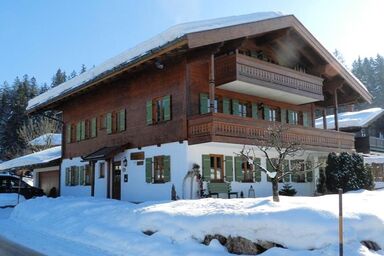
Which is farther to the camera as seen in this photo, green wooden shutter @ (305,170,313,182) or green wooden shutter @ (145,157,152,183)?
green wooden shutter @ (305,170,313,182)

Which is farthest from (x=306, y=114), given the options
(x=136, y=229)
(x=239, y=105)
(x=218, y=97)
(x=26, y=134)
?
(x=26, y=134)

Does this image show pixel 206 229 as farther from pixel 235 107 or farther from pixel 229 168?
pixel 235 107

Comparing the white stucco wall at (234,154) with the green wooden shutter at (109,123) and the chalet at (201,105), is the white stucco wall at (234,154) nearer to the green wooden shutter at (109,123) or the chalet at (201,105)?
the chalet at (201,105)

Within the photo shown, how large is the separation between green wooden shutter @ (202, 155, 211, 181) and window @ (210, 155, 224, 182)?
0.97 feet

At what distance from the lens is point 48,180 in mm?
32531

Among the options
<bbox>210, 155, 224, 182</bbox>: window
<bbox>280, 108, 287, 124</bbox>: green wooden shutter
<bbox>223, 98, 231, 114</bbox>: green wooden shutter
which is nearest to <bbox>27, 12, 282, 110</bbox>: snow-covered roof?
<bbox>223, 98, 231, 114</bbox>: green wooden shutter

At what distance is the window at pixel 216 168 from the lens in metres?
19.2

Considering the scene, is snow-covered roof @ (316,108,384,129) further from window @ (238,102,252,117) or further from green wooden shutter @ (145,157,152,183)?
green wooden shutter @ (145,157,152,183)

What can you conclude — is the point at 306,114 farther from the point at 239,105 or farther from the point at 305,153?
the point at 239,105

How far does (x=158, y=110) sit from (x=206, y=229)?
11.2m

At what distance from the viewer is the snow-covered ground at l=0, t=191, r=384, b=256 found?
8539 mm

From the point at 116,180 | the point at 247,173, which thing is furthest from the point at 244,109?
the point at 116,180

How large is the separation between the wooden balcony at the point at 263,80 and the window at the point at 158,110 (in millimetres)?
2531

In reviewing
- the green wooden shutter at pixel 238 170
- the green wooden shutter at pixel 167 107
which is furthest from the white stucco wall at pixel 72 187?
the green wooden shutter at pixel 238 170
